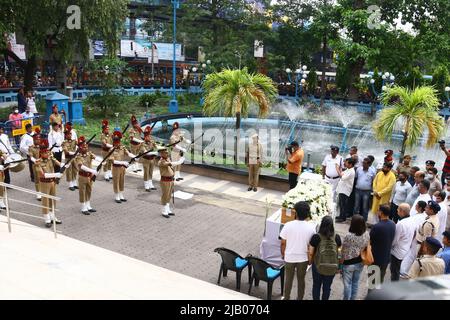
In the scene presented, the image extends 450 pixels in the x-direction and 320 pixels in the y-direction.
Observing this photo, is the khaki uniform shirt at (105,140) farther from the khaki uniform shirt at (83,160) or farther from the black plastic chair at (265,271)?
the black plastic chair at (265,271)

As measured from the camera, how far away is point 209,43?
3147 centimetres

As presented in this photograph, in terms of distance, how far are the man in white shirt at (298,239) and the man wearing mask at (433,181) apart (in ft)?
12.2

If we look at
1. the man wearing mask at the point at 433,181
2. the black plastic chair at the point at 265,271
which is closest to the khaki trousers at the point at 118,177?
the black plastic chair at the point at 265,271

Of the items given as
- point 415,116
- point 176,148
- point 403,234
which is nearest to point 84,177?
point 176,148

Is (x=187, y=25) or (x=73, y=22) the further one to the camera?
(x=187, y=25)

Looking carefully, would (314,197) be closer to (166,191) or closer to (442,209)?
(442,209)

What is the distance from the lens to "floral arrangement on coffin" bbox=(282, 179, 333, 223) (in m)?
7.95

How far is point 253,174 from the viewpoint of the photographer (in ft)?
43.5

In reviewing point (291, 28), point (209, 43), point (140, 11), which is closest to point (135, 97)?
point (209, 43)

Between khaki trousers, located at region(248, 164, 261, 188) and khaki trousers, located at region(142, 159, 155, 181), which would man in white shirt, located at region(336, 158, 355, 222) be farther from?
khaki trousers, located at region(142, 159, 155, 181)

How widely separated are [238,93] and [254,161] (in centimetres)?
218
